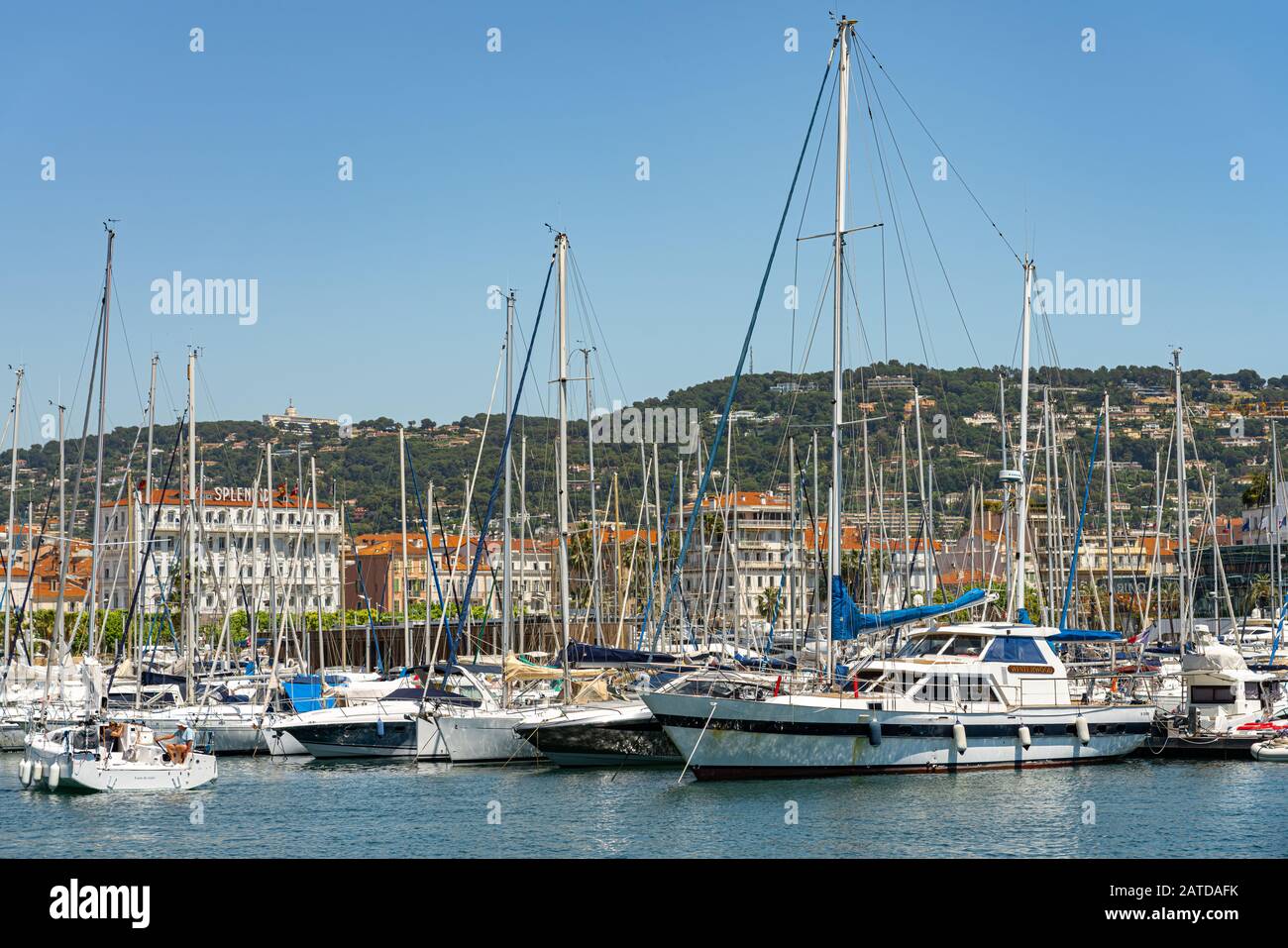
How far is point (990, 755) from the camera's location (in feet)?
122

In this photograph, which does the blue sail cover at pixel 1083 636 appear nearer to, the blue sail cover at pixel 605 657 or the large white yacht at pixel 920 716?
the large white yacht at pixel 920 716

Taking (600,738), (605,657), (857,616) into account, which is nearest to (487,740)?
(600,738)

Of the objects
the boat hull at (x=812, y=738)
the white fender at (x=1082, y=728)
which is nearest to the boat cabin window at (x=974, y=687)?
the boat hull at (x=812, y=738)

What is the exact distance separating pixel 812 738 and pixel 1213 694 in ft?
50.4

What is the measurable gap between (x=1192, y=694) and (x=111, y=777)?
29602 millimetres

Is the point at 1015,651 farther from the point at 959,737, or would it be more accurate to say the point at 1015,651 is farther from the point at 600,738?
the point at 600,738

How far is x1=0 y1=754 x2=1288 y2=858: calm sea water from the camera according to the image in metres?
27.9

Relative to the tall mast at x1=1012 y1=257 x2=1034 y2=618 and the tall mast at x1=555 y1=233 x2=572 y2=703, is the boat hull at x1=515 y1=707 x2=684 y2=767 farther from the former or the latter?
the tall mast at x1=1012 y1=257 x2=1034 y2=618

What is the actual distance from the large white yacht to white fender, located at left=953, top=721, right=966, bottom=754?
36 mm

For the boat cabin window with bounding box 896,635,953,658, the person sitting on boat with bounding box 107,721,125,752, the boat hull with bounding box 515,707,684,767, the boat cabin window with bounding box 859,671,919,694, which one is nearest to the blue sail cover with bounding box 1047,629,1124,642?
the boat cabin window with bounding box 896,635,953,658

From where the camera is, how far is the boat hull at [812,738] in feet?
115

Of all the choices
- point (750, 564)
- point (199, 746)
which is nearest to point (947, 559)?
point (750, 564)
